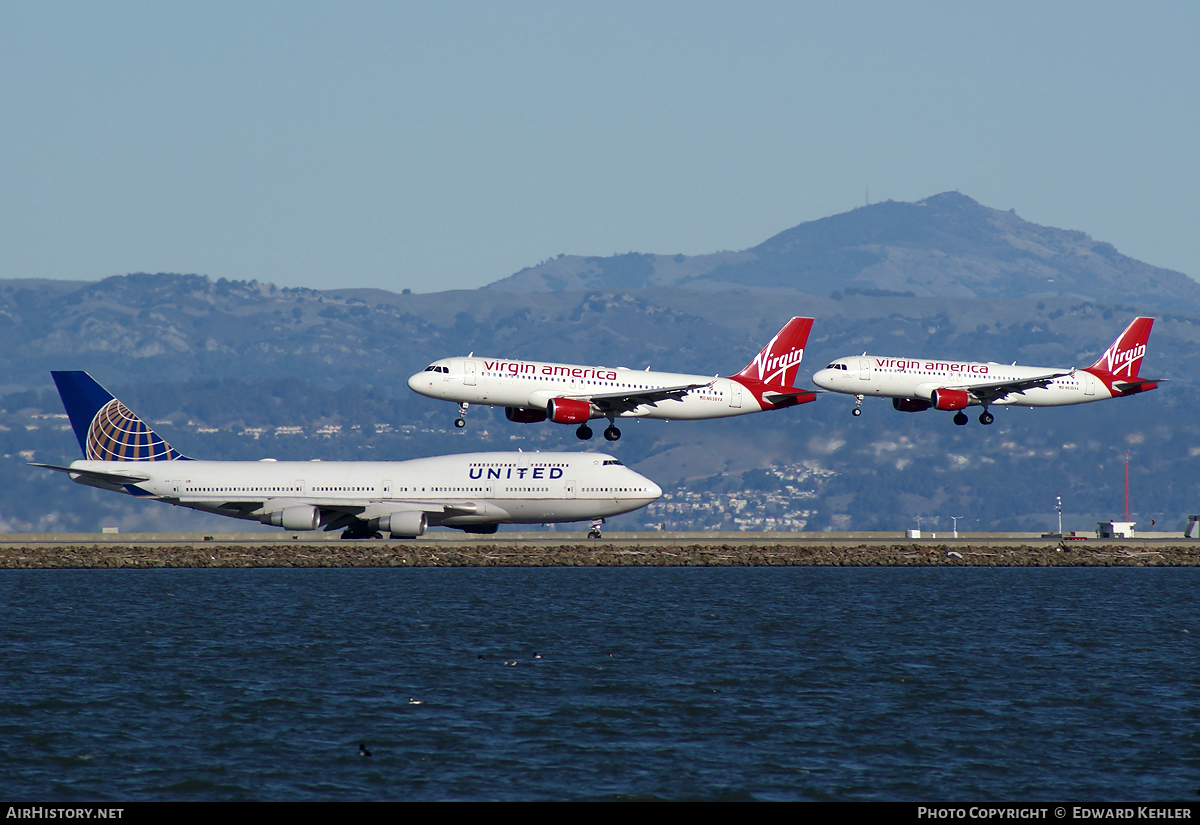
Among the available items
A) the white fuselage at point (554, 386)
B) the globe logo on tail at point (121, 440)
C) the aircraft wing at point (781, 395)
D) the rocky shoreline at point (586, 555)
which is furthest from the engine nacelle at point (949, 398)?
the globe logo on tail at point (121, 440)

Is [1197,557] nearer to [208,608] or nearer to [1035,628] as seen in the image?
[1035,628]

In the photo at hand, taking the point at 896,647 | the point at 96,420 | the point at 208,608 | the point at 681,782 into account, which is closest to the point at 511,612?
the point at 208,608

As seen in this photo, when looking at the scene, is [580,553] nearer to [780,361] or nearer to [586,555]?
[586,555]

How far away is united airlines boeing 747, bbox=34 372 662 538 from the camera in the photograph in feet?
370

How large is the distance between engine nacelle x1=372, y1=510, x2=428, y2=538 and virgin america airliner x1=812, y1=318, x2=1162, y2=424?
31.4m

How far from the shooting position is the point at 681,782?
3766 centimetres

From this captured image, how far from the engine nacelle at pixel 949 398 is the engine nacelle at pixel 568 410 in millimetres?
Answer: 27519

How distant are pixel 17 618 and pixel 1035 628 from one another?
53.5m

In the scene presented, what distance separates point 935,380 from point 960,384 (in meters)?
1.95

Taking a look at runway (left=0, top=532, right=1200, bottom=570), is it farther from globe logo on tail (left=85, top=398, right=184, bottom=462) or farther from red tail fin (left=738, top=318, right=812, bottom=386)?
red tail fin (left=738, top=318, right=812, bottom=386)

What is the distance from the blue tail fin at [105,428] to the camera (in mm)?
121375

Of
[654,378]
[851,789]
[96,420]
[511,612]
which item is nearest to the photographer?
[851,789]

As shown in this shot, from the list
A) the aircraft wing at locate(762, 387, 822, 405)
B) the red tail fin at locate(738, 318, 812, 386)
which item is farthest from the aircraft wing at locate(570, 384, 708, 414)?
the red tail fin at locate(738, 318, 812, 386)

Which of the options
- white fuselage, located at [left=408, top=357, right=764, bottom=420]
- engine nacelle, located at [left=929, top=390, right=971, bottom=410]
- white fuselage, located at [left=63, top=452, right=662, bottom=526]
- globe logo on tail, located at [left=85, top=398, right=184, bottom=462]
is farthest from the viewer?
globe logo on tail, located at [left=85, top=398, right=184, bottom=462]
